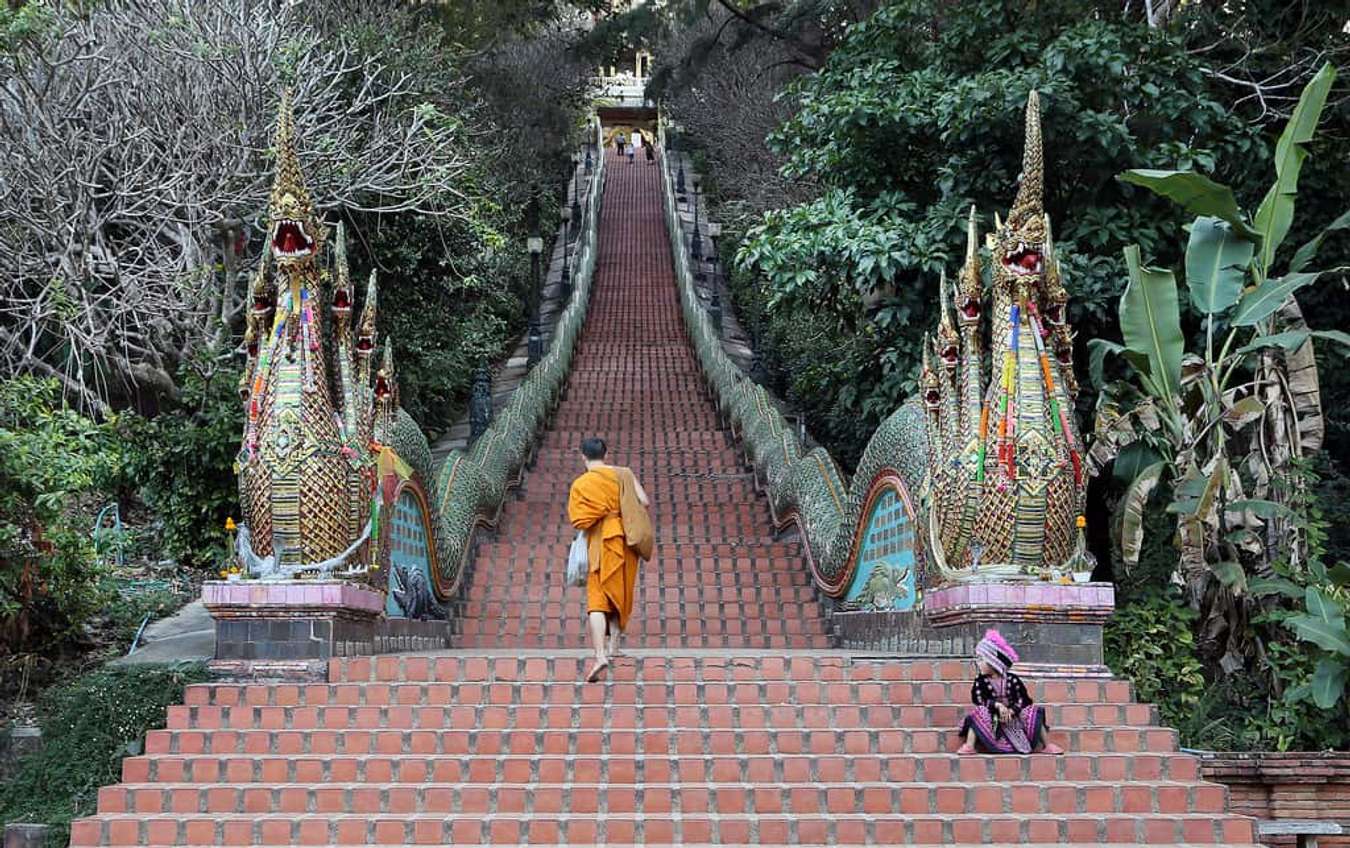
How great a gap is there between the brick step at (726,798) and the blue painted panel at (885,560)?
120 inches

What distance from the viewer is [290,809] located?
7598mm

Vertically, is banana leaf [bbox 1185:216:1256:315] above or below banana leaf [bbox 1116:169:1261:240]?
below

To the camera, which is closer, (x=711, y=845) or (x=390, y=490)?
(x=711, y=845)

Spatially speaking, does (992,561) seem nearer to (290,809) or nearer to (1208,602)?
(1208,602)

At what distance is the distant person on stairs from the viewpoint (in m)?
8.77

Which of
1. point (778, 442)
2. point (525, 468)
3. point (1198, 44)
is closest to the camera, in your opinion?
point (1198, 44)

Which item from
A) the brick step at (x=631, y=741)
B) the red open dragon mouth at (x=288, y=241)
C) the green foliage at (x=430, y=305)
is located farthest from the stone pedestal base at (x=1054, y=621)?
the green foliage at (x=430, y=305)

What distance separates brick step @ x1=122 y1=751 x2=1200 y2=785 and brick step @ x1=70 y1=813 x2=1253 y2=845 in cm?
43

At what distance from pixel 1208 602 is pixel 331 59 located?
31.6 feet

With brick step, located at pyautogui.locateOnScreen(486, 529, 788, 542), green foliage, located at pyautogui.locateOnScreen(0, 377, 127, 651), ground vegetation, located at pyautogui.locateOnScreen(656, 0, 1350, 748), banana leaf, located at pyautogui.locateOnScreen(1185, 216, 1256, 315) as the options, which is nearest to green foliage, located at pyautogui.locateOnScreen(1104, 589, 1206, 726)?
ground vegetation, located at pyautogui.locateOnScreen(656, 0, 1350, 748)

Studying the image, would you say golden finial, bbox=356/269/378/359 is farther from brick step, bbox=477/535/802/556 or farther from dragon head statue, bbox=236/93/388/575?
brick step, bbox=477/535/802/556

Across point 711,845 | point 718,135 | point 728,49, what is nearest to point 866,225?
point 711,845

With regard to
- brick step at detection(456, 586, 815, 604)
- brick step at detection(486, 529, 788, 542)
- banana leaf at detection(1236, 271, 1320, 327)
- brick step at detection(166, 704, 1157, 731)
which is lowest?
brick step at detection(166, 704, 1157, 731)

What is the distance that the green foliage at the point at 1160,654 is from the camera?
34.8 feet
